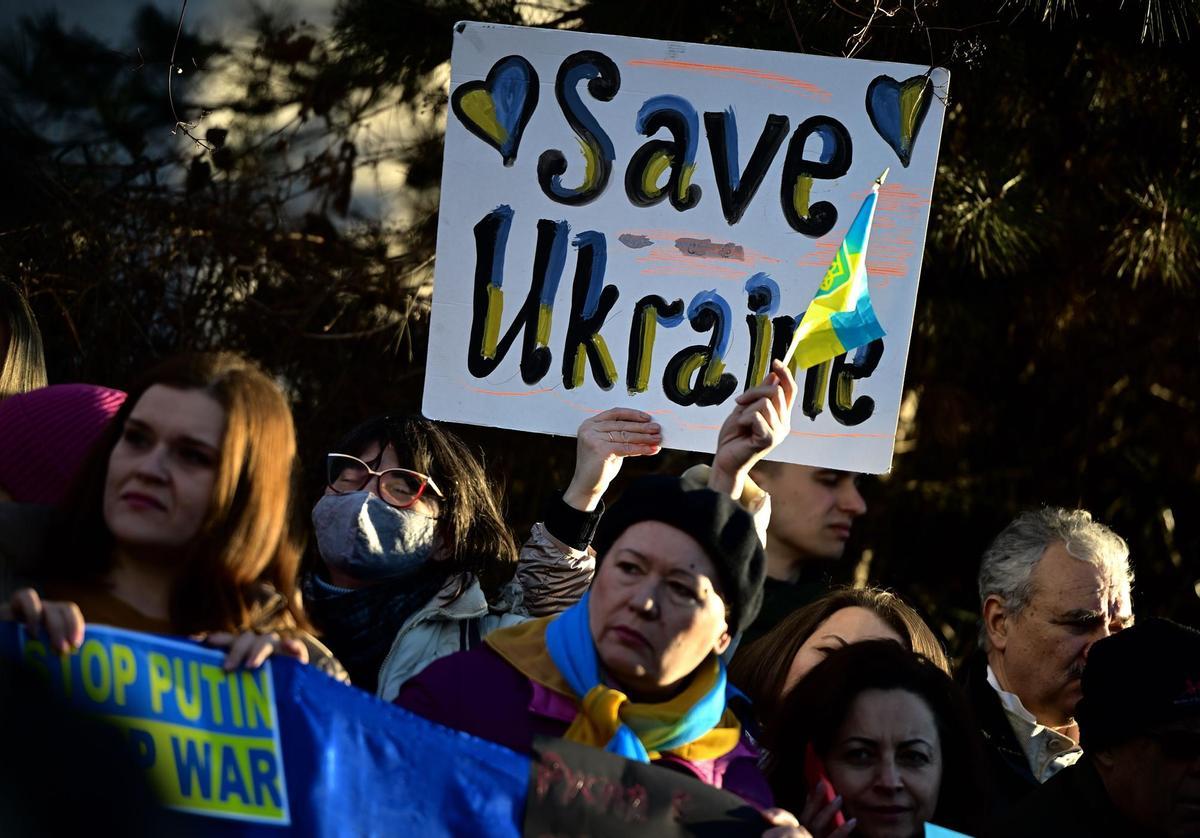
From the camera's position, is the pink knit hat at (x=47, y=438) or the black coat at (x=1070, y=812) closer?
the pink knit hat at (x=47, y=438)

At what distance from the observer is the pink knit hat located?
106 inches

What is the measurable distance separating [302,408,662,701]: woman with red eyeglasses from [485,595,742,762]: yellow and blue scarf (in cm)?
55

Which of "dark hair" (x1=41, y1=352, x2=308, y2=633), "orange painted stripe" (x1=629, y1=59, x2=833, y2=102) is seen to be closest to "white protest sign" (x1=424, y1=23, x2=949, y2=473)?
"orange painted stripe" (x1=629, y1=59, x2=833, y2=102)

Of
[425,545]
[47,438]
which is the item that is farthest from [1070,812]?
[47,438]

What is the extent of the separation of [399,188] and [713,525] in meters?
3.04

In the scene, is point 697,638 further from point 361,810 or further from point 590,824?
point 361,810

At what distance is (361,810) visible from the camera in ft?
7.13

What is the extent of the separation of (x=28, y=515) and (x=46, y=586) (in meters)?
0.12

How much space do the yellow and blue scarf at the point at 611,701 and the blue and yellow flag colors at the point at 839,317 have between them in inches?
34.9

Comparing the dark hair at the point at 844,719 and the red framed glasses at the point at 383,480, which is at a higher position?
the red framed glasses at the point at 383,480

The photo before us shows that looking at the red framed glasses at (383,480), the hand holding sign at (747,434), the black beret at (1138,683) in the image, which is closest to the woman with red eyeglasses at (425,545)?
the red framed glasses at (383,480)

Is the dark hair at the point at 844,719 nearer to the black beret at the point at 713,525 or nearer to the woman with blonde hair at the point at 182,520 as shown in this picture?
the black beret at the point at 713,525

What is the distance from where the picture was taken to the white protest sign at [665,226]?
3432mm

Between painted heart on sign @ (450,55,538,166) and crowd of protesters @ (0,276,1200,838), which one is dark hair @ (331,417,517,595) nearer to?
crowd of protesters @ (0,276,1200,838)
